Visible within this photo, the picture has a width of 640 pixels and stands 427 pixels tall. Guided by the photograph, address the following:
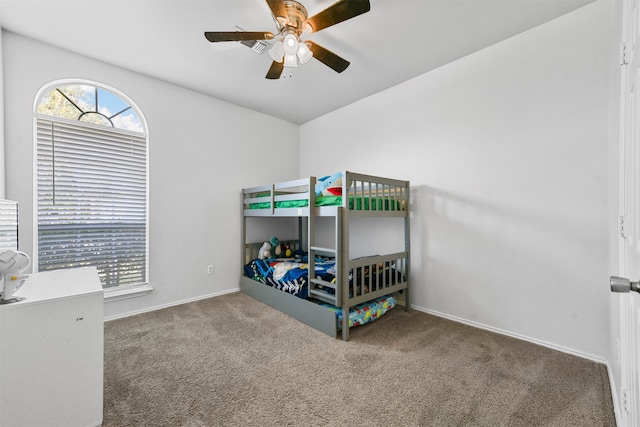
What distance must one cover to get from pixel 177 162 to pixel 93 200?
0.87 meters

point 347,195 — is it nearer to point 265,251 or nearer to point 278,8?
point 278,8

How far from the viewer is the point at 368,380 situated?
1672 mm

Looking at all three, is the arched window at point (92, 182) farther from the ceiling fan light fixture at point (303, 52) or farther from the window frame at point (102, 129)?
the ceiling fan light fixture at point (303, 52)

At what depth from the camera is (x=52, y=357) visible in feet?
3.88

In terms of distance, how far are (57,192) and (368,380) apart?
2982mm

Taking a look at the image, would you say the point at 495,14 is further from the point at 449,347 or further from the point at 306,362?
the point at 306,362

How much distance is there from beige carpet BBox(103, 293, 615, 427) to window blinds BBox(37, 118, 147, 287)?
68 cm

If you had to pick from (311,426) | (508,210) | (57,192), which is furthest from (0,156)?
(508,210)

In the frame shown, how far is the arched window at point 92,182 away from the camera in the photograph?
2363 millimetres

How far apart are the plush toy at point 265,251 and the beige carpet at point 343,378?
3.75 ft

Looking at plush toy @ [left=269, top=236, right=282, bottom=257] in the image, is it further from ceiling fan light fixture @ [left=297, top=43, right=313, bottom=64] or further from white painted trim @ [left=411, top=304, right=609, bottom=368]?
ceiling fan light fixture @ [left=297, top=43, right=313, bottom=64]

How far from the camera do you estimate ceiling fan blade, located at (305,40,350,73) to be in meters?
1.87

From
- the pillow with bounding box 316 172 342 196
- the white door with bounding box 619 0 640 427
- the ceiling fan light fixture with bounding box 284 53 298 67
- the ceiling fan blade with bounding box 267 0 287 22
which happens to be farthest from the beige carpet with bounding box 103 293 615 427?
the ceiling fan blade with bounding box 267 0 287 22

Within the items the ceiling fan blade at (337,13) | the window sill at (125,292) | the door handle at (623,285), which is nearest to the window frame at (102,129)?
the window sill at (125,292)
